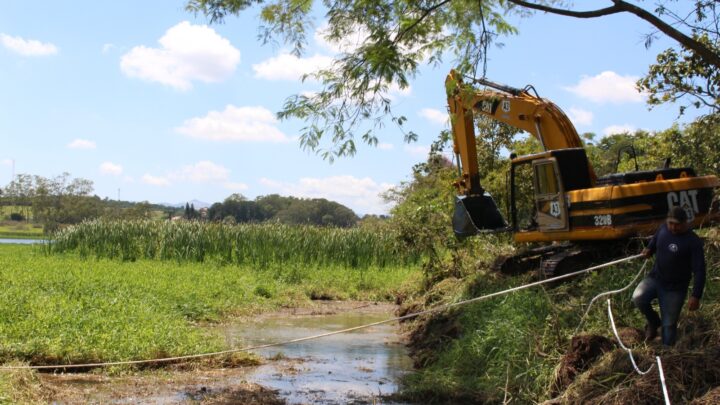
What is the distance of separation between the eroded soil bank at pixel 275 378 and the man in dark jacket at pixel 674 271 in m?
3.16

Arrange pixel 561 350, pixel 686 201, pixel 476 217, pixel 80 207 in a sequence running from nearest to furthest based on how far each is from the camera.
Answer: pixel 561 350 < pixel 686 201 < pixel 476 217 < pixel 80 207

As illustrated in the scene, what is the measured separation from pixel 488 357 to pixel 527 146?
9.36m

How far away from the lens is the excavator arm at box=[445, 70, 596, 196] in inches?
460

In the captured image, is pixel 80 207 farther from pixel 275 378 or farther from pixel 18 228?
pixel 275 378

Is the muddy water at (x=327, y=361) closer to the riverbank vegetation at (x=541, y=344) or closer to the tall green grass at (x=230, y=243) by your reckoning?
the riverbank vegetation at (x=541, y=344)

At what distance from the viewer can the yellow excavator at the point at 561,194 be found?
9.77m

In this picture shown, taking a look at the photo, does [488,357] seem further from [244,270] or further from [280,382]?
[244,270]

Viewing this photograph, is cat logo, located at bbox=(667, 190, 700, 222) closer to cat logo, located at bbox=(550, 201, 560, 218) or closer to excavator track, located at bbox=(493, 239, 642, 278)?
excavator track, located at bbox=(493, 239, 642, 278)

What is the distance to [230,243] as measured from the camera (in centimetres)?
2445

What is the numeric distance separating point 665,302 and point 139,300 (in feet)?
29.3

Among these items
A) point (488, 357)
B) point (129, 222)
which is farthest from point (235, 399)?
point (129, 222)

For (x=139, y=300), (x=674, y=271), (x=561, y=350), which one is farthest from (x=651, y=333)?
(x=139, y=300)

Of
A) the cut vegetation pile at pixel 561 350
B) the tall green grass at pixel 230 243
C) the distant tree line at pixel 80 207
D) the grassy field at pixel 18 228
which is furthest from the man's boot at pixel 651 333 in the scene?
the grassy field at pixel 18 228

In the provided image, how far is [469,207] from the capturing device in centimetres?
1248
